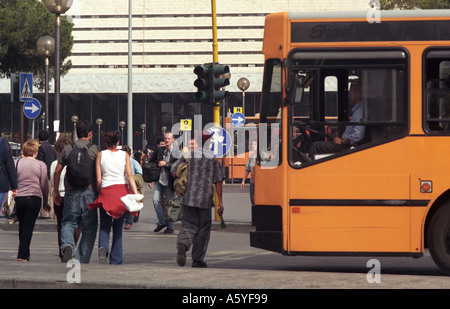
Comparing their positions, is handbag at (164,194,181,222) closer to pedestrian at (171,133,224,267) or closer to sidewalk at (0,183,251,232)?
pedestrian at (171,133,224,267)

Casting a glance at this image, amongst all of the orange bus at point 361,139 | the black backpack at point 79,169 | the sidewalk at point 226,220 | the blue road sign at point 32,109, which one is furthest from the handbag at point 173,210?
the blue road sign at point 32,109

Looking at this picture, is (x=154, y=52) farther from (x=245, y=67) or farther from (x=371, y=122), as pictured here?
(x=371, y=122)

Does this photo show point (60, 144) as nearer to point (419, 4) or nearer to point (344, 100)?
point (344, 100)

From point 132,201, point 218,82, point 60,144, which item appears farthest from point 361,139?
point 218,82

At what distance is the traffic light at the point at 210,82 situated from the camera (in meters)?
16.7

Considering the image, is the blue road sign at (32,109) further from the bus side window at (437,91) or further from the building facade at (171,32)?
the building facade at (171,32)

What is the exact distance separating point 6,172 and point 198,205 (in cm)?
238

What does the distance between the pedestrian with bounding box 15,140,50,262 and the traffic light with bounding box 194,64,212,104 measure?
5.18m

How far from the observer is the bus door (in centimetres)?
1009

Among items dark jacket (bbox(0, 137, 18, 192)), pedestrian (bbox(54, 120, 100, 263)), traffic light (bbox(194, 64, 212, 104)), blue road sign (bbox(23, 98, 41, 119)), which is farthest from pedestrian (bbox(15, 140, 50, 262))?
blue road sign (bbox(23, 98, 41, 119))

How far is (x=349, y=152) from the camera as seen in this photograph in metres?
10.2

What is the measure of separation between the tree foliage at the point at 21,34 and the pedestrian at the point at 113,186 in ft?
114

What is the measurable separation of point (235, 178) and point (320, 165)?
28699mm
